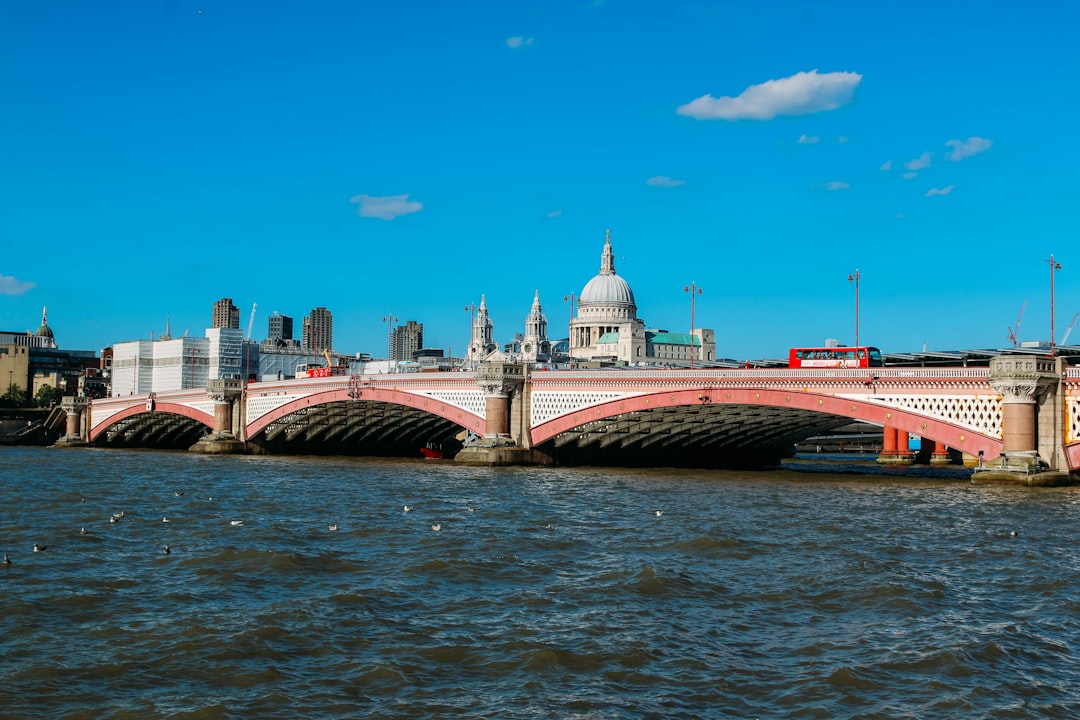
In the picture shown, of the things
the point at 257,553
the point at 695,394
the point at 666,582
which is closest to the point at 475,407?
the point at 695,394

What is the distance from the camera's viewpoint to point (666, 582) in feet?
90.8

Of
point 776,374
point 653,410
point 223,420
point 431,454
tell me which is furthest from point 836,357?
point 223,420

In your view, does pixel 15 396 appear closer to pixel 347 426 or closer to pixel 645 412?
pixel 347 426

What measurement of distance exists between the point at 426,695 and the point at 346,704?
4.08ft

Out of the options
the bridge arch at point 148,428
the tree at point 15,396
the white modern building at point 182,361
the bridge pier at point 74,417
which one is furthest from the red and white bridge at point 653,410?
the tree at point 15,396

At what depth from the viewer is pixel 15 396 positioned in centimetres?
19162

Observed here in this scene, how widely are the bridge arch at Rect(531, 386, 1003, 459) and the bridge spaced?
8 centimetres

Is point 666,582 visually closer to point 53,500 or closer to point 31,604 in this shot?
point 31,604

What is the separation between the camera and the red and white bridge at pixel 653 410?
53656mm

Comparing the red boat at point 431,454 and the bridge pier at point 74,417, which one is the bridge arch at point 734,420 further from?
the bridge pier at point 74,417

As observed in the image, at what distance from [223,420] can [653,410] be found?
152 ft

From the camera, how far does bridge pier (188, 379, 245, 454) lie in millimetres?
99938

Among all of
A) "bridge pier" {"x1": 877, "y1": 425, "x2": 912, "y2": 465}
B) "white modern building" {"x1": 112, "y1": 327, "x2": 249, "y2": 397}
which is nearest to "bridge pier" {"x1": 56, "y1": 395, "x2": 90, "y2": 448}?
"white modern building" {"x1": 112, "y1": 327, "x2": 249, "y2": 397}

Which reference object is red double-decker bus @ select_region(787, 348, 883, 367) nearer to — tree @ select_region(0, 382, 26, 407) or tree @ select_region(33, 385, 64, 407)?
tree @ select_region(33, 385, 64, 407)
